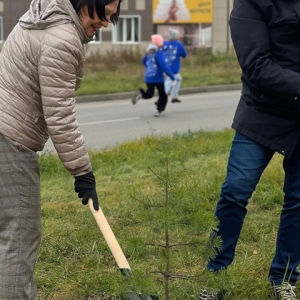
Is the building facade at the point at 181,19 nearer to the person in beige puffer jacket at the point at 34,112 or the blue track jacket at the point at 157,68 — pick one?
the blue track jacket at the point at 157,68

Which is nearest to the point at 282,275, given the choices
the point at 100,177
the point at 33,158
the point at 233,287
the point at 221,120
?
the point at 233,287

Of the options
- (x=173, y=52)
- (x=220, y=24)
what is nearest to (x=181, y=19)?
(x=220, y=24)

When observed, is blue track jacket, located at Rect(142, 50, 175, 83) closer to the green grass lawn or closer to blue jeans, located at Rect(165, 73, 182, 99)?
blue jeans, located at Rect(165, 73, 182, 99)

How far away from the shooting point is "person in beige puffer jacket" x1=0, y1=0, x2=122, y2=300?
3.15m

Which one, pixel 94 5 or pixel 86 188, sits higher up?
pixel 94 5

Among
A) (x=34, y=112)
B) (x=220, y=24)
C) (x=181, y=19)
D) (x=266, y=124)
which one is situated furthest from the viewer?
(x=181, y=19)

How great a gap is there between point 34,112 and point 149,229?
3.93 ft

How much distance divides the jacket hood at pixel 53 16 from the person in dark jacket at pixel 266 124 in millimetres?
822

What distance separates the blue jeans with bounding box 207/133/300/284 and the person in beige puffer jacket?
2.45ft

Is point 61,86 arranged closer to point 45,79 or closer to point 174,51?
point 45,79

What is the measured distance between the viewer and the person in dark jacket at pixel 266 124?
11.8 feet

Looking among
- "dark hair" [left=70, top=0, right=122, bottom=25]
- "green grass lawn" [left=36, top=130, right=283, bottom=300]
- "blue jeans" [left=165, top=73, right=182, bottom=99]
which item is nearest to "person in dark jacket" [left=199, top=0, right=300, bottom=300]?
"green grass lawn" [left=36, top=130, right=283, bottom=300]

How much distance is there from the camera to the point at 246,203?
150 inches

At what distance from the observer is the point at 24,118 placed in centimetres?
328
